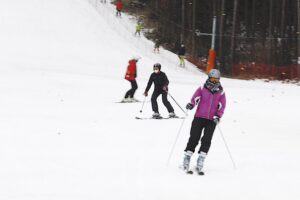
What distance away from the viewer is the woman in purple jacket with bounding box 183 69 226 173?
30.3ft

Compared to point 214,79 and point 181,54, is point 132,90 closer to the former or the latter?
point 214,79

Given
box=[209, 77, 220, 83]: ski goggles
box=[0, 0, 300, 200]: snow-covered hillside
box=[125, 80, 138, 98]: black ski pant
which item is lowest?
box=[0, 0, 300, 200]: snow-covered hillside

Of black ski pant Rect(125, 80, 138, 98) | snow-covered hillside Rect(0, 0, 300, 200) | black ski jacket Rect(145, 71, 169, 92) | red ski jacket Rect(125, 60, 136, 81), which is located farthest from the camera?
black ski pant Rect(125, 80, 138, 98)

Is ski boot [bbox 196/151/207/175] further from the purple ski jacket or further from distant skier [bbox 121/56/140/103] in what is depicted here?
distant skier [bbox 121/56/140/103]

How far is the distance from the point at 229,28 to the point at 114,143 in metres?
37.0

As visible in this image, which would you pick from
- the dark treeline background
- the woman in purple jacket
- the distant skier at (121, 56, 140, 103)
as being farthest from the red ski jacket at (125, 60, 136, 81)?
the dark treeline background

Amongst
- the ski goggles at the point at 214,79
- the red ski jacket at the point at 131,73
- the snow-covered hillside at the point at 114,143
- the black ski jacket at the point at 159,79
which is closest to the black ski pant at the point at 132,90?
the red ski jacket at the point at 131,73

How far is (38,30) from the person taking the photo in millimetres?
35312

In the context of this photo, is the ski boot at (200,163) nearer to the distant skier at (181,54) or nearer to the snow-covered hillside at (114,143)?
the snow-covered hillside at (114,143)

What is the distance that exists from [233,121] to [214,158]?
5.07 m

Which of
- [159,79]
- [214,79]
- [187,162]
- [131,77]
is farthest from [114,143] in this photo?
[131,77]

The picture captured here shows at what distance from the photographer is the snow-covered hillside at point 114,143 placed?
26.8 ft

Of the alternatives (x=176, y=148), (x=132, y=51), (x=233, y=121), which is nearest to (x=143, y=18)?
(x=132, y=51)

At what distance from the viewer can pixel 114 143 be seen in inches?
451
